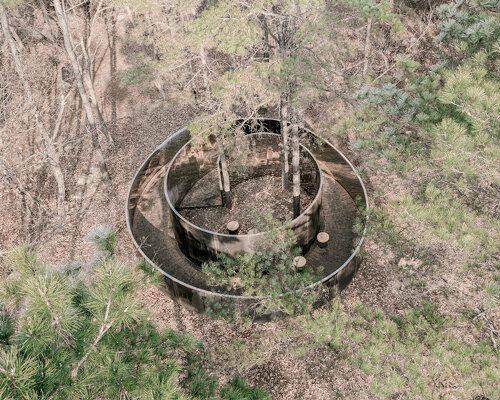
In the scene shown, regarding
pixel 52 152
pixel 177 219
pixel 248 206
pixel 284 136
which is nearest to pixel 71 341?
pixel 177 219

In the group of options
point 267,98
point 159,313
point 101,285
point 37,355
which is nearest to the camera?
point 37,355

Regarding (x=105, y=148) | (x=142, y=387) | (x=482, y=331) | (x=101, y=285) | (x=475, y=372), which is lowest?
(x=482, y=331)

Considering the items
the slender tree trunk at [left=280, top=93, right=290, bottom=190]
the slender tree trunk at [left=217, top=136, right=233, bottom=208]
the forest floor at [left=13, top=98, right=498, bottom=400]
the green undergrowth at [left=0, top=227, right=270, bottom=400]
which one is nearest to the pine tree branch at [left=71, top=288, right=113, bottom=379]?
the green undergrowth at [left=0, top=227, right=270, bottom=400]

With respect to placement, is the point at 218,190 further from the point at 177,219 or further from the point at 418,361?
the point at 418,361

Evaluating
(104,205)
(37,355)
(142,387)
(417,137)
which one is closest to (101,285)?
(37,355)

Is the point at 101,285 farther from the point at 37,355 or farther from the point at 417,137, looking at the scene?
the point at 417,137

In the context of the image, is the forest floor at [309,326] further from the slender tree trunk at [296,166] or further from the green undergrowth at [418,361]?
the slender tree trunk at [296,166]

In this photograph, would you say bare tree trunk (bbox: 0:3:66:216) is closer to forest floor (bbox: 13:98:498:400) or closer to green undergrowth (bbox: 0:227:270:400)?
forest floor (bbox: 13:98:498:400)
